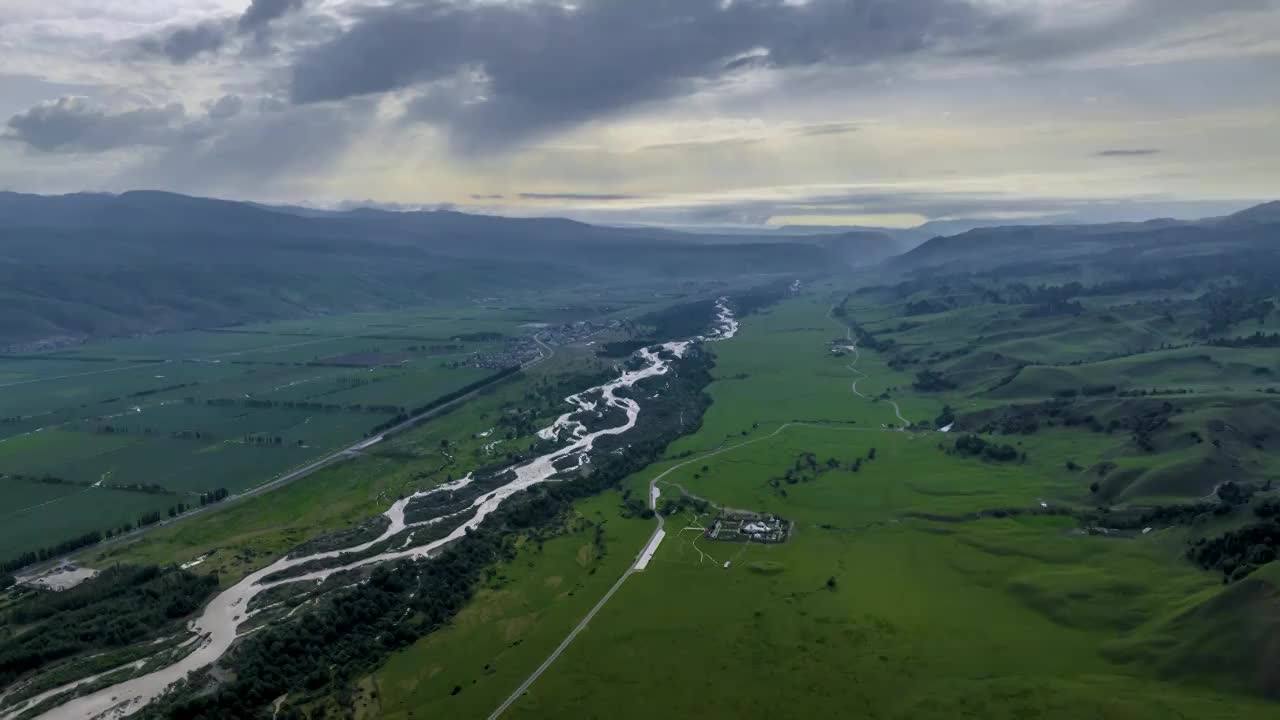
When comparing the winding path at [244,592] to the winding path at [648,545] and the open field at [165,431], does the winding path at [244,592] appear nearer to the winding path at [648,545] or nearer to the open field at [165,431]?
the winding path at [648,545]

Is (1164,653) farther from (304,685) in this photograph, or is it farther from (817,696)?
(304,685)

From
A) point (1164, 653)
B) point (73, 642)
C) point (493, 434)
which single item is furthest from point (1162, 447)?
point (73, 642)

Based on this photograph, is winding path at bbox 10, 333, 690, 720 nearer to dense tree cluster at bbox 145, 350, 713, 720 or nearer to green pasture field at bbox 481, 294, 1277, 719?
dense tree cluster at bbox 145, 350, 713, 720

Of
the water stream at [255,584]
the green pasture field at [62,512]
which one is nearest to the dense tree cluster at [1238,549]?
the water stream at [255,584]

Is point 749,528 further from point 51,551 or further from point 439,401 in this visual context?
point 439,401

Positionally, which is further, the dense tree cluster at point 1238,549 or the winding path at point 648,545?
the dense tree cluster at point 1238,549

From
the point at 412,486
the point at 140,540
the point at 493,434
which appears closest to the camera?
the point at 140,540

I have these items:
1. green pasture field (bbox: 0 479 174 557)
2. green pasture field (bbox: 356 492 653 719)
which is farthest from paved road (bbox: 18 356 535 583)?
green pasture field (bbox: 356 492 653 719)

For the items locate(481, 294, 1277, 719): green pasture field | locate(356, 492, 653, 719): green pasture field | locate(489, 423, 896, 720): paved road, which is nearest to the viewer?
locate(481, 294, 1277, 719): green pasture field
